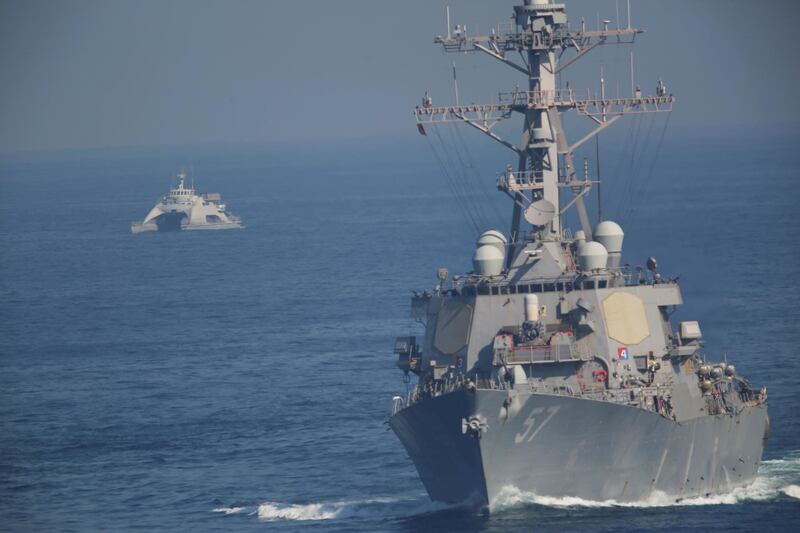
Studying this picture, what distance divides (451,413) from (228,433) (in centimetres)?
1528

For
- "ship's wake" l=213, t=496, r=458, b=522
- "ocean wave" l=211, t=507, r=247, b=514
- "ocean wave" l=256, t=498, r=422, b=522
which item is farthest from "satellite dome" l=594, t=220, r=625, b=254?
"ocean wave" l=211, t=507, r=247, b=514

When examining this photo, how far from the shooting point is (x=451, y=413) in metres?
37.0

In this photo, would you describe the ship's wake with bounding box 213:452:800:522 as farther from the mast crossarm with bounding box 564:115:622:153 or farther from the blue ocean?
the mast crossarm with bounding box 564:115:622:153

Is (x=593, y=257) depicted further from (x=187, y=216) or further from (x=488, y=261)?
(x=187, y=216)

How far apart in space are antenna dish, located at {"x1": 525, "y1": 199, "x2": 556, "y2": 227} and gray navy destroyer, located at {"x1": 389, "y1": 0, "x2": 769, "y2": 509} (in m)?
0.03

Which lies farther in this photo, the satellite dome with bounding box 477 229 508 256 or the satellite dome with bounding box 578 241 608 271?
the satellite dome with bounding box 477 229 508 256

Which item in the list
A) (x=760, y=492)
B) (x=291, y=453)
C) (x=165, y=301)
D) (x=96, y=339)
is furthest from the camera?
(x=165, y=301)

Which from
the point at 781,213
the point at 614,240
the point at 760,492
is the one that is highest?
the point at 781,213

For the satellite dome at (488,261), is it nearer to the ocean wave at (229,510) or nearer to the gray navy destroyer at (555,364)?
the gray navy destroyer at (555,364)

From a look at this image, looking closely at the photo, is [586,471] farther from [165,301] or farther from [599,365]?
[165,301]

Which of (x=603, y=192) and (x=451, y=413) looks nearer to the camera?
(x=451, y=413)

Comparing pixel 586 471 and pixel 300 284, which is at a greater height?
pixel 300 284

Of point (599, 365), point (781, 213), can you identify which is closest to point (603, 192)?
point (781, 213)

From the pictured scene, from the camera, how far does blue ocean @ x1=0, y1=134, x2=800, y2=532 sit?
4069 cm
